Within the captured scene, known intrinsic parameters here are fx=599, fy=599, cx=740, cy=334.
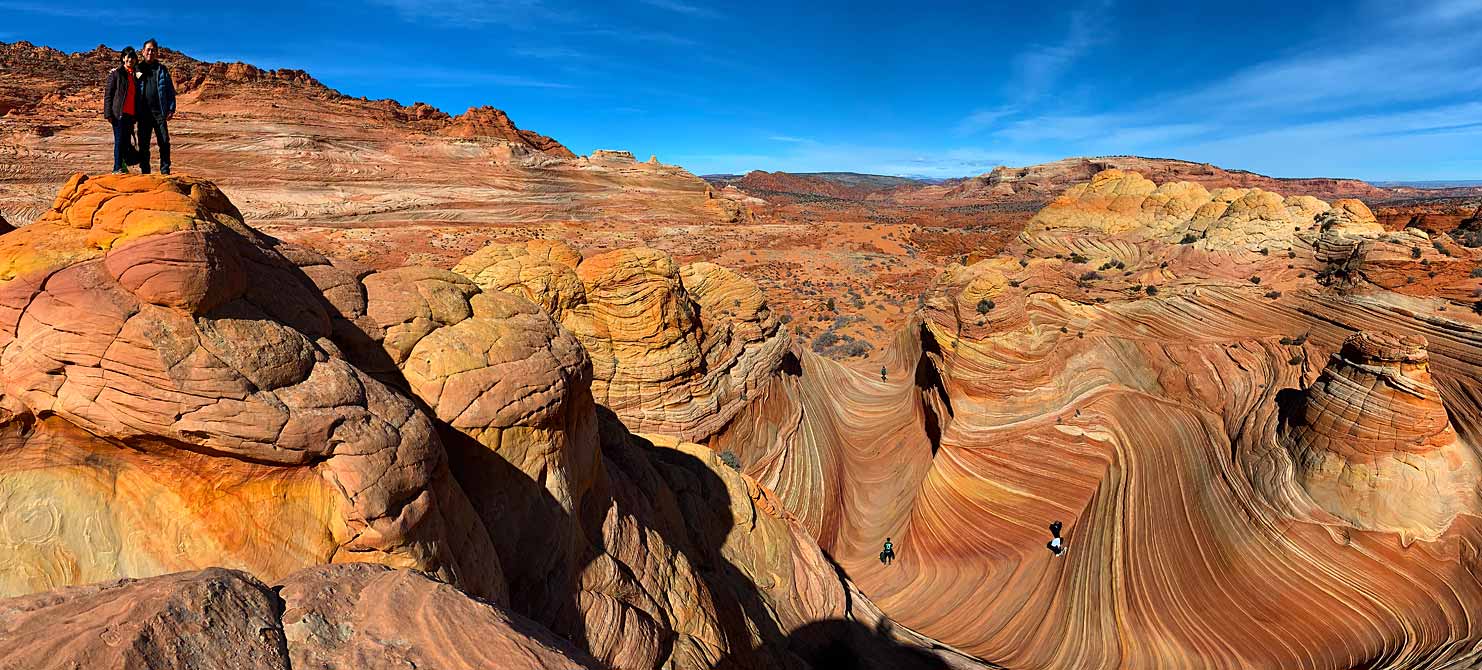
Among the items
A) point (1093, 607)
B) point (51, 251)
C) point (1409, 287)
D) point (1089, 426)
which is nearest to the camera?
point (51, 251)

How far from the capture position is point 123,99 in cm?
564

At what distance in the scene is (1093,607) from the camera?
8.66 meters

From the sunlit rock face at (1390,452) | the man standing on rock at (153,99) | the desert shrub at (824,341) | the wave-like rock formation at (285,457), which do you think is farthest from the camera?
the desert shrub at (824,341)

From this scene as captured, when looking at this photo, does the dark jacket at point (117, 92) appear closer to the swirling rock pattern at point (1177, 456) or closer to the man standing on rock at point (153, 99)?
the man standing on rock at point (153, 99)

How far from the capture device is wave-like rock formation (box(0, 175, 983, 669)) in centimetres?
263

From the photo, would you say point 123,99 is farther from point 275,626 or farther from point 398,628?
point 398,628

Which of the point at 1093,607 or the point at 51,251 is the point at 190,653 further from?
the point at 1093,607

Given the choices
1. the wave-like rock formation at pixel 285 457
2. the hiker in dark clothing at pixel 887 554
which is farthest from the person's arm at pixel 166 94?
the hiker in dark clothing at pixel 887 554

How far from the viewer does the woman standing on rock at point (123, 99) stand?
5.59m

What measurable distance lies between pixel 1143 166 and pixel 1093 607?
132 meters

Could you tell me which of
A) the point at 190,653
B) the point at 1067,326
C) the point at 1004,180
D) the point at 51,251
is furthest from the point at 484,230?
the point at 1004,180

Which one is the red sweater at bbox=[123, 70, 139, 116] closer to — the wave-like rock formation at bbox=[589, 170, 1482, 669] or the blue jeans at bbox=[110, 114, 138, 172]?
the blue jeans at bbox=[110, 114, 138, 172]

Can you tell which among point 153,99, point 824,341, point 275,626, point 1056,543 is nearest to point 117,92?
point 153,99

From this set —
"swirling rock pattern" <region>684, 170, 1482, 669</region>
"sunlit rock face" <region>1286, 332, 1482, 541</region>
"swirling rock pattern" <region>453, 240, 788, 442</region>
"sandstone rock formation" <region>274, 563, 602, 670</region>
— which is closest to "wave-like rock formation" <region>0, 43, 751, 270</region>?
"swirling rock pattern" <region>453, 240, 788, 442</region>
